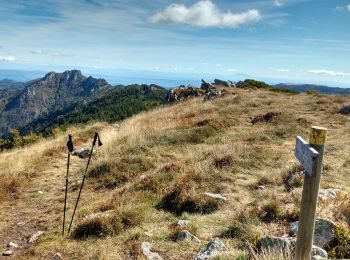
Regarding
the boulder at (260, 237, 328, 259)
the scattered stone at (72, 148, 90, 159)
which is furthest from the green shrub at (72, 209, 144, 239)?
the scattered stone at (72, 148, 90, 159)

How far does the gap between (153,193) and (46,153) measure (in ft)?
30.0

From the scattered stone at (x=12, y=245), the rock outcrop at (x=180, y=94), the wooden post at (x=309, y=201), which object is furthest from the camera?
the rock outcrop at (x=180, y=94)

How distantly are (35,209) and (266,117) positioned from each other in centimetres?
1786

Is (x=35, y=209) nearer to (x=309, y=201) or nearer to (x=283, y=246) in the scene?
(x=283, y=246)

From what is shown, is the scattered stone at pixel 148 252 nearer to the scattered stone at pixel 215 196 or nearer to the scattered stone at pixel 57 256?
the scattered stone at pixel 57 256

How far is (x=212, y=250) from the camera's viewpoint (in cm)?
754

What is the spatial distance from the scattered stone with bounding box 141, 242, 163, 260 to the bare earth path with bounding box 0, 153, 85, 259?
2845mm

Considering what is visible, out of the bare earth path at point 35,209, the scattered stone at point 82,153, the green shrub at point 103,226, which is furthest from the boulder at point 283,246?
the scattered stone at point 82,153

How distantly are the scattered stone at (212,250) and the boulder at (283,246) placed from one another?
0.80 meters

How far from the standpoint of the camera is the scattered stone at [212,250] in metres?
7.40

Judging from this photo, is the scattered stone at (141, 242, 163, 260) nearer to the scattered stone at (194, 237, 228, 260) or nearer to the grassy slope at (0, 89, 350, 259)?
the grassy slope at (0, 89, 350, 259)

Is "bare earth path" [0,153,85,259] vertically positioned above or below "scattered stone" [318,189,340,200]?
below

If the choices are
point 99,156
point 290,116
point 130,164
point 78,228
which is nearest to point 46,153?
point 99,156

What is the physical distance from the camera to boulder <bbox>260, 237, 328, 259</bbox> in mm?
6402
